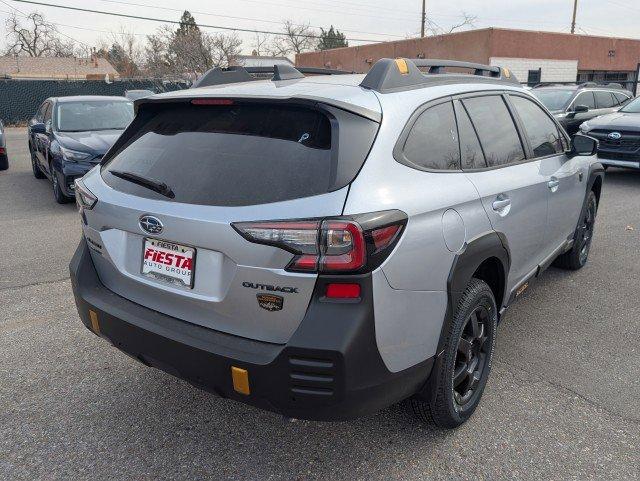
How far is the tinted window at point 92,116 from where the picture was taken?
8.98 meters

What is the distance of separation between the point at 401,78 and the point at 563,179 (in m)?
1.98

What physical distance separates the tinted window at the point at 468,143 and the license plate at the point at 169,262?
148cm

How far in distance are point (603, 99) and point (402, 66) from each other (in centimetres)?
1365

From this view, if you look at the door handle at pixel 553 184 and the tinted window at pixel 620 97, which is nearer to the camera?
the door handle at pixel 553 184

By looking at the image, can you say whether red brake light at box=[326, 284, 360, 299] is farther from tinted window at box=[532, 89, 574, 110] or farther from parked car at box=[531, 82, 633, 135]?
tinted window at box=[532, 89, 574, 110]

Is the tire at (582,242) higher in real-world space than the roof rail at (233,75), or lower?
lower

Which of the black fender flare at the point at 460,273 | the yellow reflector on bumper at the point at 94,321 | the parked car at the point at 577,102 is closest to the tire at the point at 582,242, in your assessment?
the black fender flare at the point at 460,273

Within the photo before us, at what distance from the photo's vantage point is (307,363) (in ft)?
6.56

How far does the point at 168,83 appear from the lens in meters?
34.4

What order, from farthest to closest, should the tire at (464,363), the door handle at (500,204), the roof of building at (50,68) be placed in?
the roof of building at (50,68) < the door handle at (500,204) < the tire at (464,363)

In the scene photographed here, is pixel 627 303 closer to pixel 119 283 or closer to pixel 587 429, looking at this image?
pixel 587 429

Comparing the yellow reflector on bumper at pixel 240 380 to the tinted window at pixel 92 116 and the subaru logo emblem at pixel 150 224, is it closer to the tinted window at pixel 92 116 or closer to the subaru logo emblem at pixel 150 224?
the subaru logo emblem at pixel 150 224

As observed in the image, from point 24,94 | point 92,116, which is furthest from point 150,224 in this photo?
point 24,94

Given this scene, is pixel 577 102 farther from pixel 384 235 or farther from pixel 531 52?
pixel 531 52
